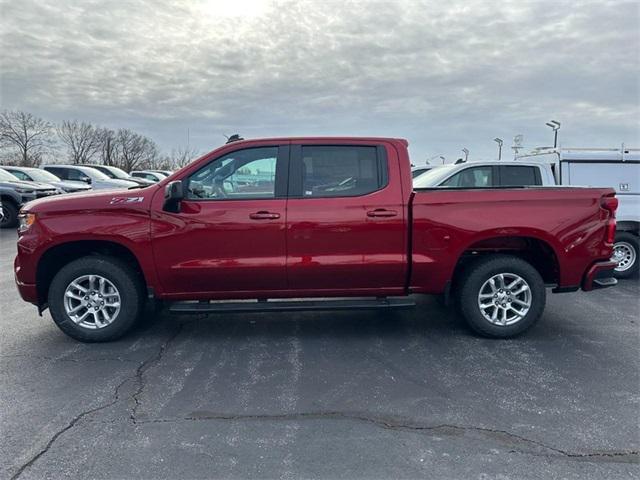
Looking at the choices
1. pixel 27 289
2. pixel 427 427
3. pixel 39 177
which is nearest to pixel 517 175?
pixel 427 427

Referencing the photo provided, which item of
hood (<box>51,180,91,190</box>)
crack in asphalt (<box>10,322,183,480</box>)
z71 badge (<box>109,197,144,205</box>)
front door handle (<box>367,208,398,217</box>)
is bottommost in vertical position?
crack in asphalt (<box>10,322,183,480</box>)

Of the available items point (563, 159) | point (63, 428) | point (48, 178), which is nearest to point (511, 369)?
point (63, 428)

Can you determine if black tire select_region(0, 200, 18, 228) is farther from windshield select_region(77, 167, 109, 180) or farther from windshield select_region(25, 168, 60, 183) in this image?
windshield select_region(77, 167, 109, 180)

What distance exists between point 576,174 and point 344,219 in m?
4.94

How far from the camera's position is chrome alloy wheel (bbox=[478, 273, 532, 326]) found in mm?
4633

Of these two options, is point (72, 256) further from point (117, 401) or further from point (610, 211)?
point (610, 211)

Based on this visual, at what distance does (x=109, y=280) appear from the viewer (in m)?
4.44

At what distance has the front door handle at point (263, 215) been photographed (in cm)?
436

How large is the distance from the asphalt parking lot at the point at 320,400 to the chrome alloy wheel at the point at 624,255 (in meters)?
2.44

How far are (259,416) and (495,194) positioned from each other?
3.04 m

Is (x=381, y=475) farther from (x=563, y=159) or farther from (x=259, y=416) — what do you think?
(x=563, y=159)

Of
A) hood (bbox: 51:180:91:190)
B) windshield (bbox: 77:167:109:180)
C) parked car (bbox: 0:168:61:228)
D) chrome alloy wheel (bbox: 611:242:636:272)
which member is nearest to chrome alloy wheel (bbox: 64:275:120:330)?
chrome alloy wheel (bbox: 611:242:636:272)

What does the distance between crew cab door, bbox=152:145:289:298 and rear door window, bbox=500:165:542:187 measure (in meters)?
4.32

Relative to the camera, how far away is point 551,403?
3406 millimetres
